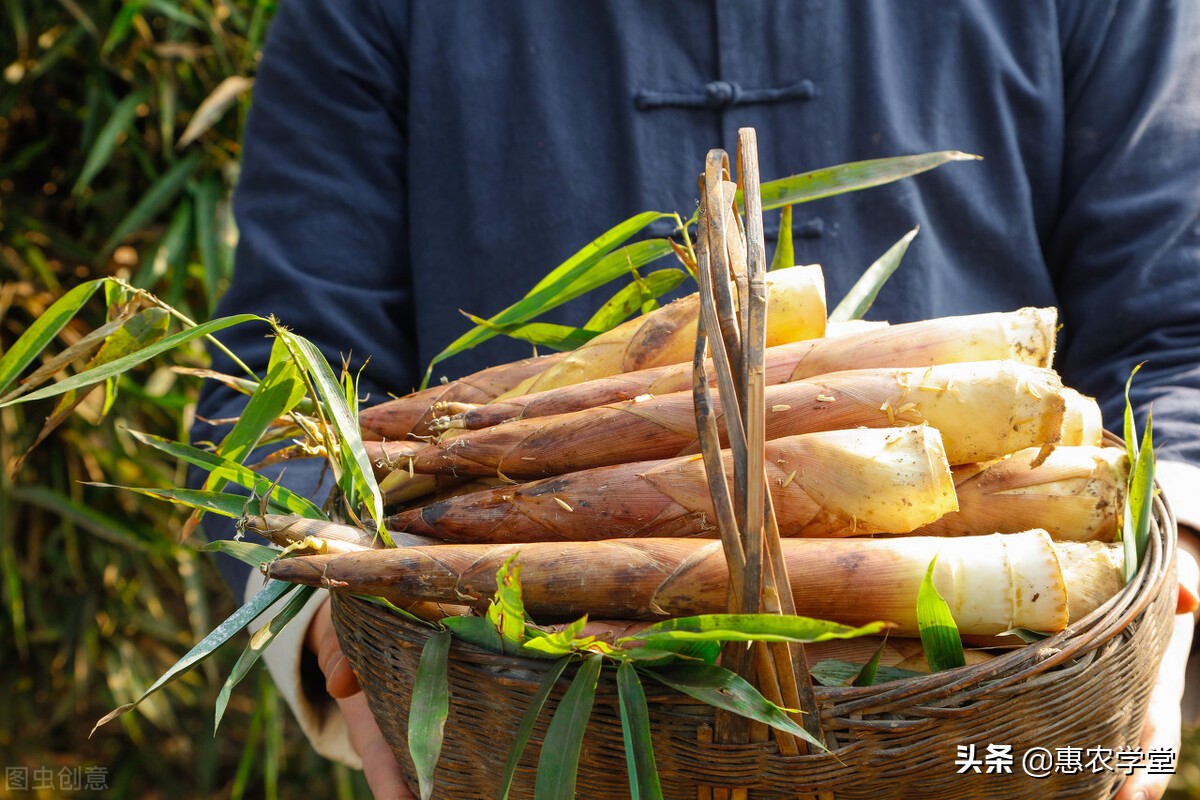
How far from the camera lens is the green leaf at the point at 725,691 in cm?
52

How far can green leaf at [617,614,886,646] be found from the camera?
0.48 meters

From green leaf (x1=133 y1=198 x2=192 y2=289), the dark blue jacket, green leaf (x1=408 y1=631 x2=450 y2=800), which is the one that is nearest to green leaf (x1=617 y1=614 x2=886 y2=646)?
green leaf (x1=408 y1=631 x2=450 y2=800)

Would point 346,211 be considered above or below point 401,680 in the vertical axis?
above

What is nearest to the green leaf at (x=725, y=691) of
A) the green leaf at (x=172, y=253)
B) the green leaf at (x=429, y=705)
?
the green leaf at (x=429, y=705)

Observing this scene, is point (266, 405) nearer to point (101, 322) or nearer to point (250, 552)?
point (250, 552)

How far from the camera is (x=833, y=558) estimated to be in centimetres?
60

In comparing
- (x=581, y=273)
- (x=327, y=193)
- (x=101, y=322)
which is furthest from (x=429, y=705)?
(x=101, y=322)

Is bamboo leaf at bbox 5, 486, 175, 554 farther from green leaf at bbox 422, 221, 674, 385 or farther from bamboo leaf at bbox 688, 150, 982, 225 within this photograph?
bamboo leaf at bbox 688, 150, 982, 225

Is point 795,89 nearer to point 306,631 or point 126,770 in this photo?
point 306,631

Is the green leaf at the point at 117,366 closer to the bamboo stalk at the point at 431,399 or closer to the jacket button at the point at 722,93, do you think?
the bamboo stalk at the point at 431,399

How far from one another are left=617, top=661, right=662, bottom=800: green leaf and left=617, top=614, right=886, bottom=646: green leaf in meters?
0.03

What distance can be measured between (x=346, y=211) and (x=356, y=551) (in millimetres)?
607

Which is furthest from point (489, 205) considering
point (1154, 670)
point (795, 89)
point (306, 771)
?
point (306, 771)

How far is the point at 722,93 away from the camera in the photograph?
42.9 inches
